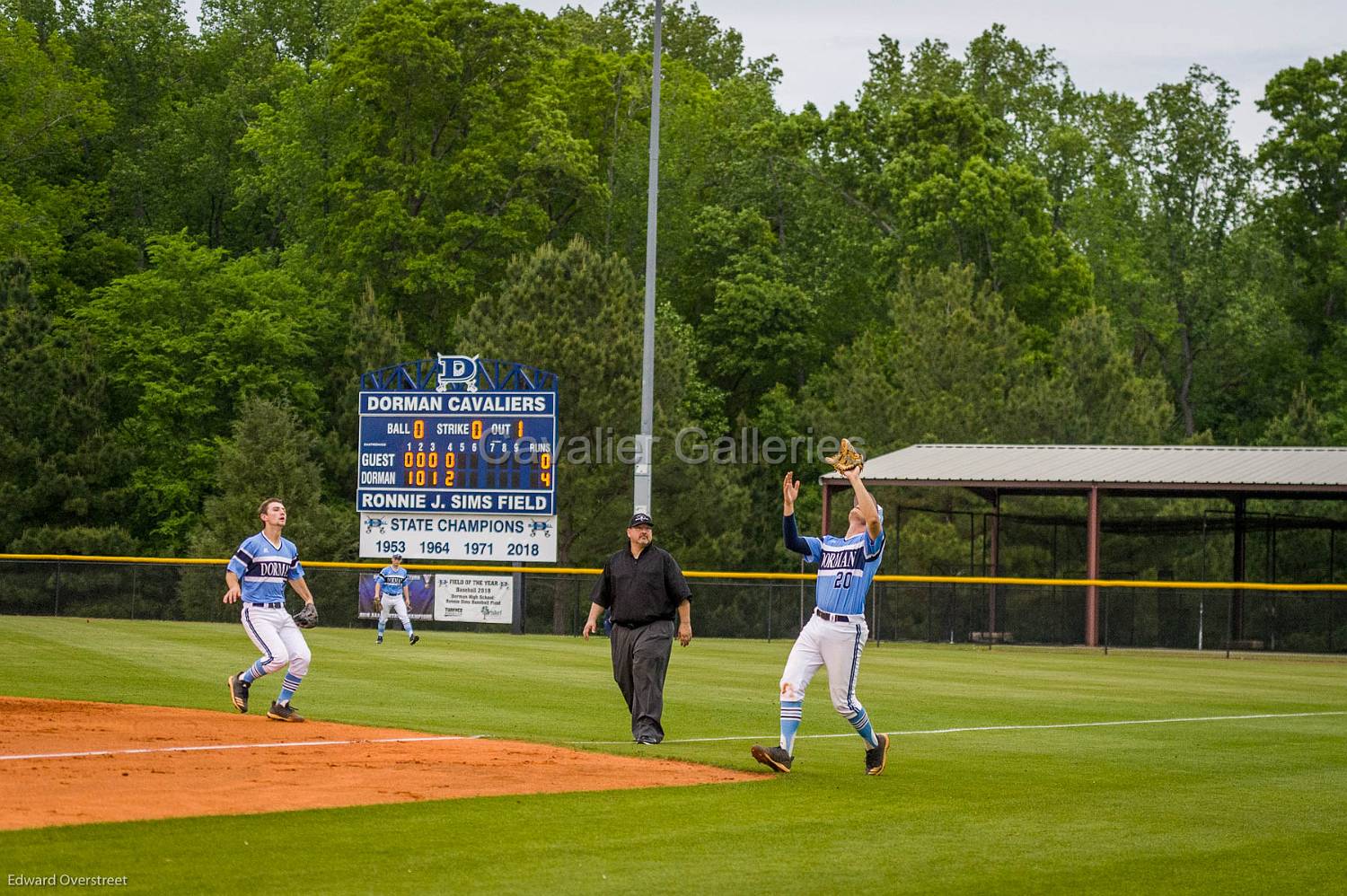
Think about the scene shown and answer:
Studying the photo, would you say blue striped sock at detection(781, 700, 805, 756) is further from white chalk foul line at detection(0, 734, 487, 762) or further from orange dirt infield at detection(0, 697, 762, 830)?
white chalk foul line at detection(0, 734, 487, 762)

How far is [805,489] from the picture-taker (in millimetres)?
60031

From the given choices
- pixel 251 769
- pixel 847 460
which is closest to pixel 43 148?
pixel 251 769

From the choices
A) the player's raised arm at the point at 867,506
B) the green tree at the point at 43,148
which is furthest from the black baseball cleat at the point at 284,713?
the green tree at the point at 43,148

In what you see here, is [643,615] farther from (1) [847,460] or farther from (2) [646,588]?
(1) [847,460]

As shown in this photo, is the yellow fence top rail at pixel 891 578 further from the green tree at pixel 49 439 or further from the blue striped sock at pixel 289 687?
the blue striped sock at pixel 289 687

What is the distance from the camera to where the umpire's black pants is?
540 inches

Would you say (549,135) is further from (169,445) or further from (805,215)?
(169,445)

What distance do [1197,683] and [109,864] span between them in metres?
20.2

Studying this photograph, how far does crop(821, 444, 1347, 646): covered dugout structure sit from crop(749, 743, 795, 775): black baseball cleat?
23.4 meters

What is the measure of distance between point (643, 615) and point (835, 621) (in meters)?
2.06

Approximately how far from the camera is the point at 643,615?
1376 cm

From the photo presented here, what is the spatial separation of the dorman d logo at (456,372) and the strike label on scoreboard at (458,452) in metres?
0.85

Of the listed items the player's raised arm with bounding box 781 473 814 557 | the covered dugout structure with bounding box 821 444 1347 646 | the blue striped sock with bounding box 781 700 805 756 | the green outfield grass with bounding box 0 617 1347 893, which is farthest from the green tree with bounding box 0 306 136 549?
the player's raised arm with bounding box 781 473 814 557

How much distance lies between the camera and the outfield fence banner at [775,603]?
34.6 meters
